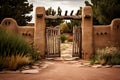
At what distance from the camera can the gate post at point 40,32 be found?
15.2m

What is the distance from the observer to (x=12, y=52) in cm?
1099

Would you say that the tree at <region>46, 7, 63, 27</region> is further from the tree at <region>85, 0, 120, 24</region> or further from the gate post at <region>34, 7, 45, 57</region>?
the gate post at <region>34, 7, 45, 57</region>

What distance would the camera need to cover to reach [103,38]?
→ 15.3 m

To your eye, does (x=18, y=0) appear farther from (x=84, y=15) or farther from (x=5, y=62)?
(x=5, y=62)

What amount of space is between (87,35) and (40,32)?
2747 mm

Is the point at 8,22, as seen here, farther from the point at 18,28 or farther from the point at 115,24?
the point at 115,24

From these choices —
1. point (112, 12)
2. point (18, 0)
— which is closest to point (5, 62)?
point (112, 12)

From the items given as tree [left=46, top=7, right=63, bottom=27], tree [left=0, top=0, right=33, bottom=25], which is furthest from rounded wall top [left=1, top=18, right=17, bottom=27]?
tree [left=46, top=7, right=63, bottom=27]

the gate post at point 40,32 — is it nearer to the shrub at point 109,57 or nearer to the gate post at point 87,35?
the gate post at point 87,35

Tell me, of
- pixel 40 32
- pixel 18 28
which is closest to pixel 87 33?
pixel 40 32

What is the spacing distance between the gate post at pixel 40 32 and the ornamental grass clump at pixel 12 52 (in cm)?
292

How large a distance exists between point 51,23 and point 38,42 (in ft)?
45.8

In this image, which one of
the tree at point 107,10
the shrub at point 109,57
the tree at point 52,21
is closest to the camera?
the shrub at point 109,57

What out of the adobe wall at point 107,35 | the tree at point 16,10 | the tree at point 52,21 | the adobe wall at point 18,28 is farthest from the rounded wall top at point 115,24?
the tree at point 52,21
